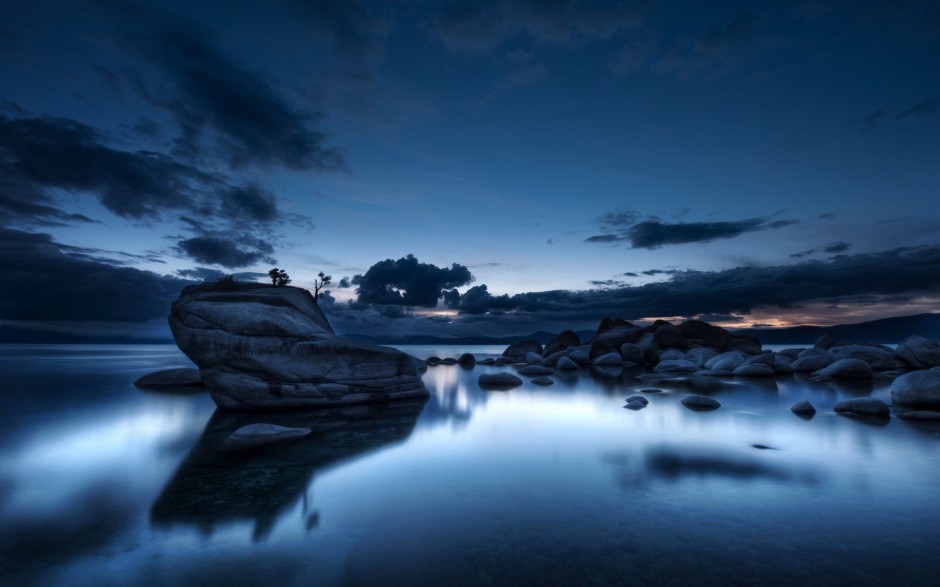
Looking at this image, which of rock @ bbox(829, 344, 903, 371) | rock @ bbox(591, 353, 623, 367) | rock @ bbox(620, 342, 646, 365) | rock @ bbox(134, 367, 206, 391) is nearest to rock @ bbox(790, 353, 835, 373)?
rock @ bbox(829, 344, 903, 371)

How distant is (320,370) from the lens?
46.1 feet

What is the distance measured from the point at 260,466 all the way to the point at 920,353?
38.7 metres

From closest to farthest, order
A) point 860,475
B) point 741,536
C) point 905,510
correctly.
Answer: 1. point 741,536
2. point 905,510
3. point 860,475

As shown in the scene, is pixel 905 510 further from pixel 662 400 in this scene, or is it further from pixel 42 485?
pixel 42 485

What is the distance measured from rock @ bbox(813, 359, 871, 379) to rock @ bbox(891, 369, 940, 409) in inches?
428

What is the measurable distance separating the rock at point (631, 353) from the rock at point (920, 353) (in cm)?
1779

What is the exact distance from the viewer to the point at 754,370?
25750mm

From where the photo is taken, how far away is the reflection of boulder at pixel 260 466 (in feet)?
17.7

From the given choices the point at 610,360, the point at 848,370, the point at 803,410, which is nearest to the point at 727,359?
the point at 848,370

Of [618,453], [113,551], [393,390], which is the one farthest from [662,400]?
[113,551]

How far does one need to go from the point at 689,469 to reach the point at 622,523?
10.3ft

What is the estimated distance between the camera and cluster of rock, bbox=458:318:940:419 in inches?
537

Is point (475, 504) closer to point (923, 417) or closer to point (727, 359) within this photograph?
point (923, 417)

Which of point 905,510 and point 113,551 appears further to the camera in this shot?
point 905,510
